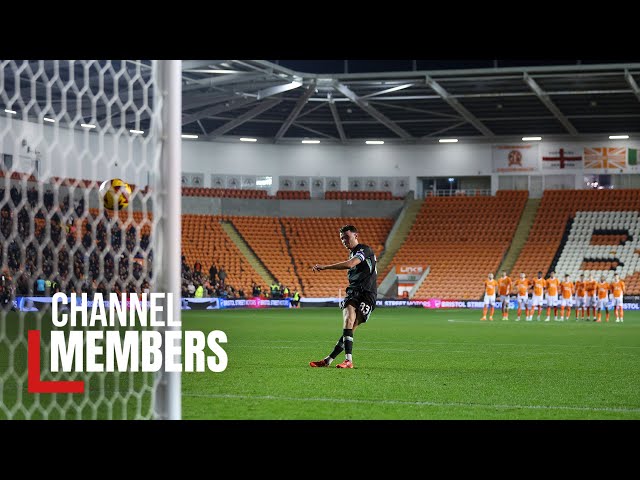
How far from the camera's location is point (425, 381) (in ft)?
34.4

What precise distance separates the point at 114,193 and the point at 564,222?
4229 cm

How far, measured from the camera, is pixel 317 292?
44.8 metres

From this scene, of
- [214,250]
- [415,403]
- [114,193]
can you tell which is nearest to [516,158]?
[214,250]

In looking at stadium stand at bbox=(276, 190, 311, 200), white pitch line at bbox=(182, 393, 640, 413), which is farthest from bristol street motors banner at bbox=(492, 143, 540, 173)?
white pitch line at bbox=(182, 393, 640, 413)

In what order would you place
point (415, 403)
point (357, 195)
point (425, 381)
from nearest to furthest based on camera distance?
point (415, 403), point (425, 381), point (357, 195)

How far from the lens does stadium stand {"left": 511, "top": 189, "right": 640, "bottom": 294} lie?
4403 centimetres

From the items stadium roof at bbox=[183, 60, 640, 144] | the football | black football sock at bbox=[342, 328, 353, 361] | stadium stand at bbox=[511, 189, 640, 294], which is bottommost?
black football sock at bbox=[342, 328, 353, 361]

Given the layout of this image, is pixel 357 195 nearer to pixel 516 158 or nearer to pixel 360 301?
pixel 516 158

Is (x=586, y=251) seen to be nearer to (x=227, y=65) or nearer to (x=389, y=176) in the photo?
(x=389, y=176)

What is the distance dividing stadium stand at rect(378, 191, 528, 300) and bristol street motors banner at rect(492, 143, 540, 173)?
1378mm

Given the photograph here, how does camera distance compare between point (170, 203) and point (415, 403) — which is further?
point (415, 403)

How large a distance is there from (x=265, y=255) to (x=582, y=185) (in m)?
16.9

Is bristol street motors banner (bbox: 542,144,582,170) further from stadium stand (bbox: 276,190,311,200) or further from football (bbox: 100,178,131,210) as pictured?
football (bbox: 100,178,131,210)
